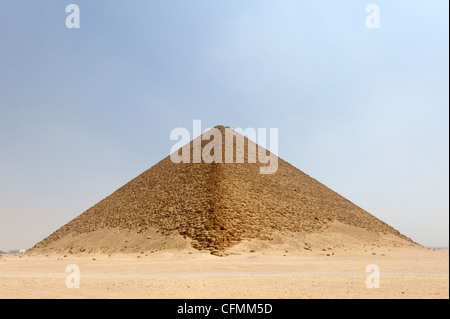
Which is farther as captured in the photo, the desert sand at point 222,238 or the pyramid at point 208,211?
the pyramid at point 208,211

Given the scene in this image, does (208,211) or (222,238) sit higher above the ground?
(208,211)

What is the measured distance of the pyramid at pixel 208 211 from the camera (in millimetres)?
31047

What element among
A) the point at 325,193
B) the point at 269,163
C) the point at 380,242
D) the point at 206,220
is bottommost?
the point at 380,242

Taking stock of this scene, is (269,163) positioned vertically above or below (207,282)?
above

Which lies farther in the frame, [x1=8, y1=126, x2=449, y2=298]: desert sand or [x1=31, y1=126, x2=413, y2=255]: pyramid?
[x1=31, y1=126, x2=413, y2=255]: pyramid

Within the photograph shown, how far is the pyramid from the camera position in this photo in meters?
31.0

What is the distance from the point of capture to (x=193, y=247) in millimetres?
28016

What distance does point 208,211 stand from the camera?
110 feet

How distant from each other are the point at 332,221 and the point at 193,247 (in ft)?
56.9

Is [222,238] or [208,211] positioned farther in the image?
[208,211]
